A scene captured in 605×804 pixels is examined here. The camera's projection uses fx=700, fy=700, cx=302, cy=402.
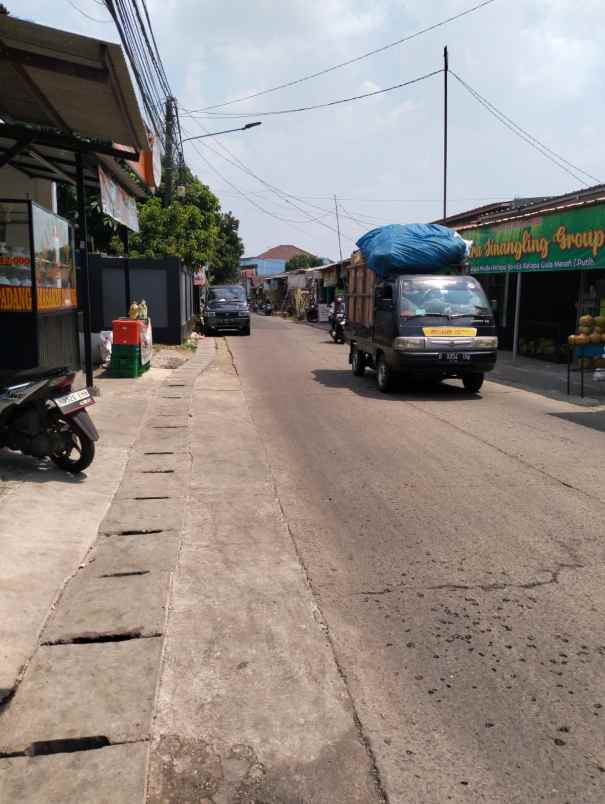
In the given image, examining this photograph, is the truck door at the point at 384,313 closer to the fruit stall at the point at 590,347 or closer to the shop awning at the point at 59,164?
the fruit stall at the point at 590,347

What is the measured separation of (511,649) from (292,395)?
8949 millimetres

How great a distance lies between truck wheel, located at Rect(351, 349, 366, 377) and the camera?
1491 centimetres

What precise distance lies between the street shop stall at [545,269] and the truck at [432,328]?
2.72 metres

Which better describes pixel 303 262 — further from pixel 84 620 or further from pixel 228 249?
pixel 84 620

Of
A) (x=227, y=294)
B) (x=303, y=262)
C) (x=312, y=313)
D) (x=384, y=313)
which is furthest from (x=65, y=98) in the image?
(x=303, y=262)

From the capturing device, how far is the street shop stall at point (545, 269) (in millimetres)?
15156

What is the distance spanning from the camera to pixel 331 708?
3.06 m

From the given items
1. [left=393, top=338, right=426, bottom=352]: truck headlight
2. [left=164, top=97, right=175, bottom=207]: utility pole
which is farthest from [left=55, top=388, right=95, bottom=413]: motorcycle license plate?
[left=164, top=97, right=175, bottom=207]: utility pole

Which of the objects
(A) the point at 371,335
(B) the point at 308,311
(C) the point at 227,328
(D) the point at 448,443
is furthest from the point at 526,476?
(B) the point at 308,311

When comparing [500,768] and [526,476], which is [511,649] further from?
[526,476]

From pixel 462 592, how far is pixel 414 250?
30.8 feet

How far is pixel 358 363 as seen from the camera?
49.6 feet

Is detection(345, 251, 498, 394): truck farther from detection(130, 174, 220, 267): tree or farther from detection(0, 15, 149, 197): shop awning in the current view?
detection(130, 174, 220, 267): tree

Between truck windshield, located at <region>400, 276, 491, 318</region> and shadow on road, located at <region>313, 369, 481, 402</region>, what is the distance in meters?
1.43
